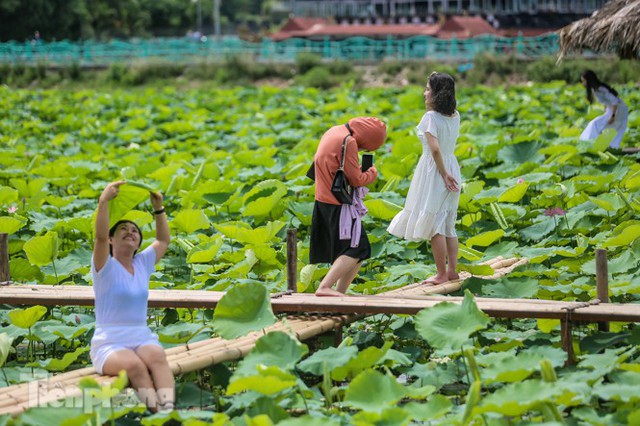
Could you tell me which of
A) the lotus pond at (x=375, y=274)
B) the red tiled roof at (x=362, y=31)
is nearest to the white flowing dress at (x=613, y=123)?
the lotus pond at (x=375, y=274)

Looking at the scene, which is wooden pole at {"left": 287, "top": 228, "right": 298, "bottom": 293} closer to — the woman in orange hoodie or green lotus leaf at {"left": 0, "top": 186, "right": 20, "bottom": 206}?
the woman in orange hoodie

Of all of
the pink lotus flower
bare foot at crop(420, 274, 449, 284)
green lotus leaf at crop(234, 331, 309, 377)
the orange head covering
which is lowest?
bare foot at crop(420, 274, 449, 284)

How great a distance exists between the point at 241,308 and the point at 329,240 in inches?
32.6

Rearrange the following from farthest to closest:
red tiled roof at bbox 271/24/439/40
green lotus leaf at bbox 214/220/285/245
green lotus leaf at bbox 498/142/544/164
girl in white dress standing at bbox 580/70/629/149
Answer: red tiled roof at bbox 271/24/439/40 < girl in white dress standing at bbox 580/70/629/149 < green lotus leaf at bbox 498/142/544/164 < green lotus leaf at bbox 214/220/285/245

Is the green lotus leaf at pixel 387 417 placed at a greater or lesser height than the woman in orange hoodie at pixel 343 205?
lesser

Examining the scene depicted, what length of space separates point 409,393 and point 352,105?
10.5 meters

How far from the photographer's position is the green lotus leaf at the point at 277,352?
116 inches

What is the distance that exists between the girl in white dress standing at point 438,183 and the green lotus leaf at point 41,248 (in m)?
1.36

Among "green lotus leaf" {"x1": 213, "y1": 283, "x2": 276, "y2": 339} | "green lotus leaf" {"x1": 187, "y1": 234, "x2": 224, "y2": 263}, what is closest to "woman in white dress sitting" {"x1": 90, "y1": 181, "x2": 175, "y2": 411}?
"green lotus leaf" {"x1": 213, "y1": 283, "x2": 276, "y2": 339}

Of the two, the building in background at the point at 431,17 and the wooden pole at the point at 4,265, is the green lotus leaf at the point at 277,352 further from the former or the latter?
the building in background at the point at 431,17

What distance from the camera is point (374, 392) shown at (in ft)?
9.09

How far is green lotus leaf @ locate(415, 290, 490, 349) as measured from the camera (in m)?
3.00

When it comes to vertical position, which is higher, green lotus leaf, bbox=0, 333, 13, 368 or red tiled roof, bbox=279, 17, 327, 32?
red tiled roof, bbox=279, 17, 327, 32

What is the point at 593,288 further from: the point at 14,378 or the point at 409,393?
the point at 14,378
